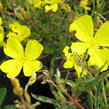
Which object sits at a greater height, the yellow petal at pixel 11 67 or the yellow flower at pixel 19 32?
the yellow flower at pixel 19 32

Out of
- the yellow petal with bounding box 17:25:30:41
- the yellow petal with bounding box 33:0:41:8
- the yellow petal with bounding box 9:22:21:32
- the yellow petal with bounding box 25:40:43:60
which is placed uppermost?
the yellow petal with bounding box 33:0:41:8

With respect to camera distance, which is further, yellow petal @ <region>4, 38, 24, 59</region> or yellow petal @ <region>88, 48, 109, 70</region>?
yellow petal @ <region>4, 38, 24, 59</region>

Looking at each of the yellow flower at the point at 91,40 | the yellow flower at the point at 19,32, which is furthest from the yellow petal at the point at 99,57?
the yellow flower at the point at 19,32

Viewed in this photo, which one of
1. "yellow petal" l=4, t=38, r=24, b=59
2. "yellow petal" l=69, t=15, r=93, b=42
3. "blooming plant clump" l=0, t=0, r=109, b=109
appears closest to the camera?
"blooming plant clump" l=0, t=0, r=109, b=109

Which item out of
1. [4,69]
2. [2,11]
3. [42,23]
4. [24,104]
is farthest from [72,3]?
[24,104]

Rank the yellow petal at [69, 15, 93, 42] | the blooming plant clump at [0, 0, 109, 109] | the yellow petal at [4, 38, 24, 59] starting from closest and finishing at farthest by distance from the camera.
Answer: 1. the blooming plant clump at [0, 0, 109, 109]
2. the yellow petal at [69, 15, 93, 42]
3. the yellow petal at [4, 38, 24, 59]

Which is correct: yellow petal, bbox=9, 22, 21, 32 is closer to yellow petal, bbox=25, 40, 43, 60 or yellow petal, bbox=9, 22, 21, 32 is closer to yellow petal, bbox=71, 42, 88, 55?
yellow petal, bbox=25, 40, 43, 60

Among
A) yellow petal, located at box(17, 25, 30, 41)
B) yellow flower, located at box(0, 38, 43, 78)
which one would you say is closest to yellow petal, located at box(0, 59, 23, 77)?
yellow flower, located at box(0, 38, 43, 78)

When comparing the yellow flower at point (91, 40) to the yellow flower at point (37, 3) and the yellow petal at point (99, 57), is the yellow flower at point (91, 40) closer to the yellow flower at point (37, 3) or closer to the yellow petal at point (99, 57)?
the yellow petal at point (99, 57)
